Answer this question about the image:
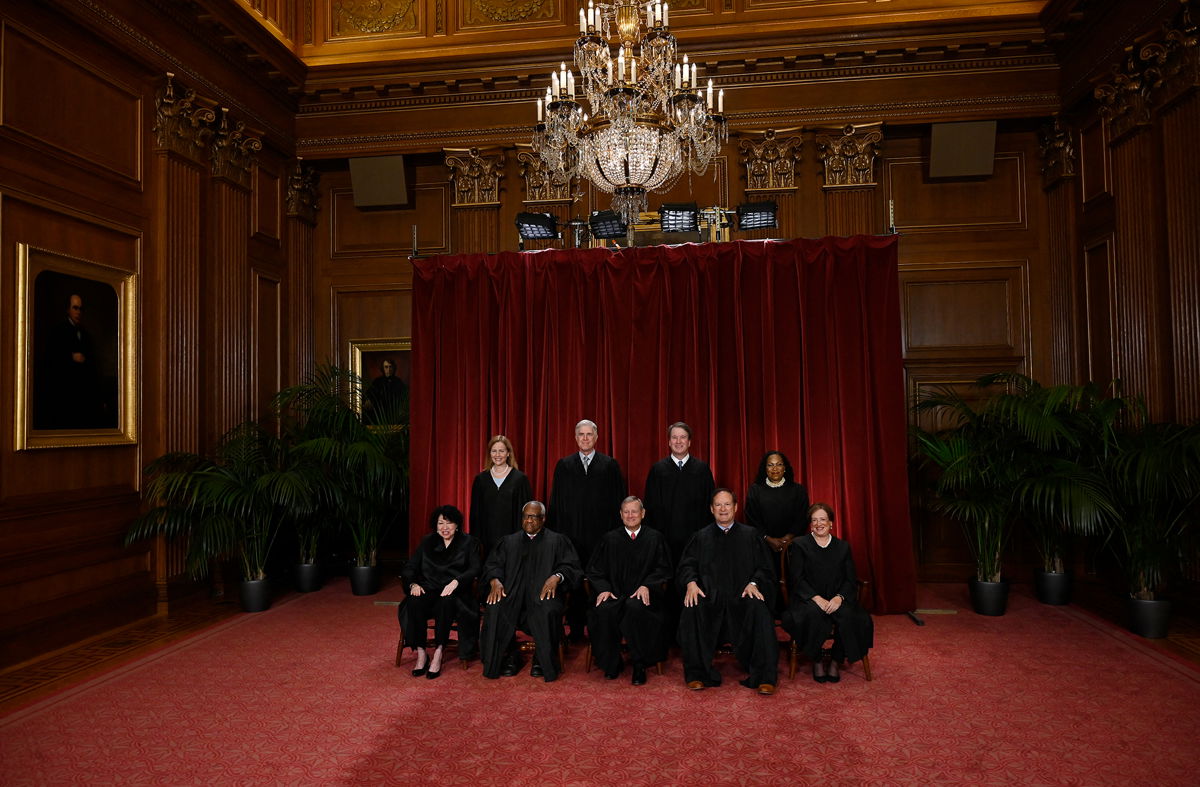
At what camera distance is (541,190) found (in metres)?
8.02

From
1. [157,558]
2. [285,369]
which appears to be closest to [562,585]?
[157,558]

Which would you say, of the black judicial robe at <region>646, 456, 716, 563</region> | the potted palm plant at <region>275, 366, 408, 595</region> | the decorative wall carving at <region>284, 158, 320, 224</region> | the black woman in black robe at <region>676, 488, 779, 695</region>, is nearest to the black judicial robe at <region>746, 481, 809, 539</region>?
the black judicial robe at <region>646, 456, 716, 563</region>

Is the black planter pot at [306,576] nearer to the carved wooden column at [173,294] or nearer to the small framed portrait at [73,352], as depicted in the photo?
the carved wooden column at [173,294]

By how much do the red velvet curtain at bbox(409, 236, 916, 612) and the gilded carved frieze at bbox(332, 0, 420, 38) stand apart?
11.6 feet

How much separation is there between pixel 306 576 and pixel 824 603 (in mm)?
4638

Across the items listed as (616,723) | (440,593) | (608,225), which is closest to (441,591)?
(440,593)

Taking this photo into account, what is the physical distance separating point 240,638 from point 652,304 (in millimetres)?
3803

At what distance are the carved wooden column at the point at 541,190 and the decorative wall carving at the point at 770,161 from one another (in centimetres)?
185

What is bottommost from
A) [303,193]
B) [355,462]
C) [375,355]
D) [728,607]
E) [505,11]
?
[728,607]

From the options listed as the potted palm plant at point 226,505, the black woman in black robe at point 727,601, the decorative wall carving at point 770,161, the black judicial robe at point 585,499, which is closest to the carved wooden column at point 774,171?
the decorative wall carving at point 770,161

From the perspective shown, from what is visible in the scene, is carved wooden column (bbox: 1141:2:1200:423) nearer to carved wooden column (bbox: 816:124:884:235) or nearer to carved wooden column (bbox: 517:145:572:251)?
carved wooden column (bbox: 816:124:884:235)

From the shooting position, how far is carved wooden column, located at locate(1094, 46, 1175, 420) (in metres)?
6.00

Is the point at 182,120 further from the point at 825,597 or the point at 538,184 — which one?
the point at 825,597

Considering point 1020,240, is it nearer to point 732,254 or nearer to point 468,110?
point 732,254
